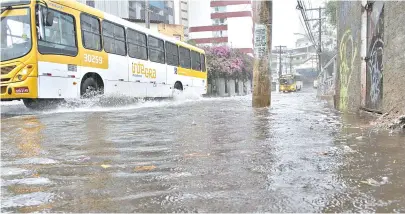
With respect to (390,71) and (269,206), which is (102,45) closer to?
(390,71)

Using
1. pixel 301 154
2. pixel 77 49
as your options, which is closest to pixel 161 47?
pixel 77 49

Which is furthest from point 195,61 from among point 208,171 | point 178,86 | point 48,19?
point 208,171

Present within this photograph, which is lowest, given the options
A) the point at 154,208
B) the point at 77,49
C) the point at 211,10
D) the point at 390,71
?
the point at 154,208

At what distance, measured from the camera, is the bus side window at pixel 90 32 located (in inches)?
408

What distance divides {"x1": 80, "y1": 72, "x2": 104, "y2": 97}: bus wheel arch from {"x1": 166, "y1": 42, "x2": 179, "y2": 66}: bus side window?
16.2 ft

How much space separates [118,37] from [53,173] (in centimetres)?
963

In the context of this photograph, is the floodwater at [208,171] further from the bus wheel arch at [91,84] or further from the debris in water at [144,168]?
the bus wheel arch at [91,84]

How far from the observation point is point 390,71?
539 centimetres

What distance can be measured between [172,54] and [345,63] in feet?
29.1

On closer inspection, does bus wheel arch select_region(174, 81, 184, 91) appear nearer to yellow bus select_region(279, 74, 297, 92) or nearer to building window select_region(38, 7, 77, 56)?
building window select_region(38, 7, 77, 56)

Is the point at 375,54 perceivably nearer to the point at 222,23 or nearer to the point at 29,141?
the point at 29,141

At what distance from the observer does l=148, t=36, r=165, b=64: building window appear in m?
14.1

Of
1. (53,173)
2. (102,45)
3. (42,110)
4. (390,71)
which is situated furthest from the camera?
(102,45)

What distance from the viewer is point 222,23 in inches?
2598
